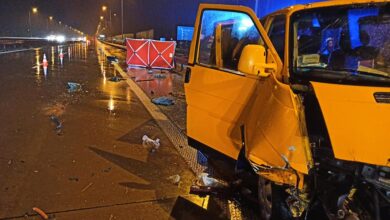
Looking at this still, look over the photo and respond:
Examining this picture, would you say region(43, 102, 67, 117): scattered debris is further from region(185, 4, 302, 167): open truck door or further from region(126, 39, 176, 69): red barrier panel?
region(126, 39, 176, 69): red barrier panel

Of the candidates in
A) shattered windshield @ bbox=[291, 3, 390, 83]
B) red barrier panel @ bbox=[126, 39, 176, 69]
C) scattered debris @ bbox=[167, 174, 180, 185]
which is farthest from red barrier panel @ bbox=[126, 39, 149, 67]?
shattered windshield @ bbox=[291, 3, 390, 83]

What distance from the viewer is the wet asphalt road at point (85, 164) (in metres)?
3.95

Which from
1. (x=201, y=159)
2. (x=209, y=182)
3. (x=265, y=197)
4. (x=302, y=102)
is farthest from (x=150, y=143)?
(x=302, y=102)

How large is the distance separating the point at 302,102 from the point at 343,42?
0.92 metres

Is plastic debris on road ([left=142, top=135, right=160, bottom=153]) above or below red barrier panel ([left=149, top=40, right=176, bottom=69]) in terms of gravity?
below

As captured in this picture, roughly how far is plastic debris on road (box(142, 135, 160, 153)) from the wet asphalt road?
85 mm

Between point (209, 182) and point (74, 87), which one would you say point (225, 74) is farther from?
point (74, 87)

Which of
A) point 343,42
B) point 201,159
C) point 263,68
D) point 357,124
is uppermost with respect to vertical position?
point 343,42

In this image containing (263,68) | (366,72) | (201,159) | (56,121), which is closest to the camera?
(366,72)

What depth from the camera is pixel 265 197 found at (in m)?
3.56

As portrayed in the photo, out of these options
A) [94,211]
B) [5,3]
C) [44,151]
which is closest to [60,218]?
[94,211]

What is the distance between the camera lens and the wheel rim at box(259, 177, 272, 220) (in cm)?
345

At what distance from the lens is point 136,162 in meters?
5.39

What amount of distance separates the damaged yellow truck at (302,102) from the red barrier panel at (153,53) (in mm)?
15880
